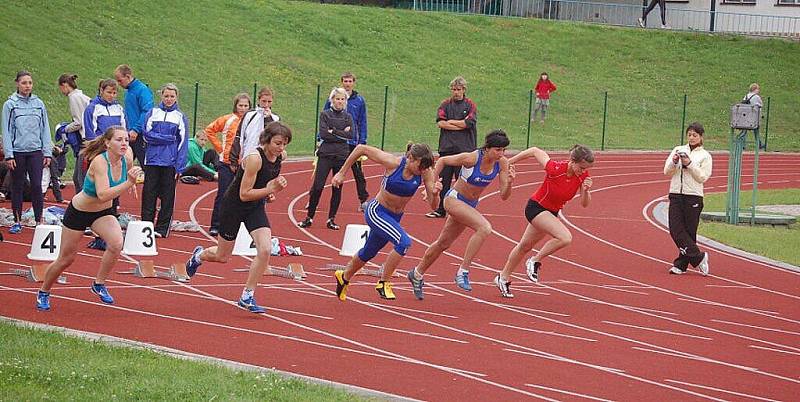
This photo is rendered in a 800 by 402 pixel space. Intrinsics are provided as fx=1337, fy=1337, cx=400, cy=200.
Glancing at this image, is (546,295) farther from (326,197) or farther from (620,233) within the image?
(326,197)

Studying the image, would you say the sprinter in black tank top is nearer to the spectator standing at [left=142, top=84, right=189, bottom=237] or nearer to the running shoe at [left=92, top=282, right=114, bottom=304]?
the running shoe at [left=92, top=282, right=114, bottom=304]

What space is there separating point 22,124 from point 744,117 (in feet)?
33.3

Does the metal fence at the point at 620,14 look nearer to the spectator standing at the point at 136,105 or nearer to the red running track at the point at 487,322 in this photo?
the red running track at the point at 487,322

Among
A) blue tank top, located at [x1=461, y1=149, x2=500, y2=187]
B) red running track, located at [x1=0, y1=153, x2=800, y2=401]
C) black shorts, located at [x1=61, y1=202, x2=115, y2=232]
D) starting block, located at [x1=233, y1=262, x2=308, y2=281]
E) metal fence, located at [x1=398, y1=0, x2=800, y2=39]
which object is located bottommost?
red running track, located at [x1=0, y1=153, x2=800, y2=401]

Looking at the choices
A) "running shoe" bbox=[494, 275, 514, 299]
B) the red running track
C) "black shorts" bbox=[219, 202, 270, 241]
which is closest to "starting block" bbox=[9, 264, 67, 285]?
the red running track

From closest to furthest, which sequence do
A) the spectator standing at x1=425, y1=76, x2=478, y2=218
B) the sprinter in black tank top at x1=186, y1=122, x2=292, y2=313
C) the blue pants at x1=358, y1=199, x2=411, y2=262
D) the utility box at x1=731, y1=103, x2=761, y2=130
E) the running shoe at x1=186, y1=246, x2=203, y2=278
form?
the sprinter in black tank top at x1=186, y1=122, x2=292, y2=313 → the running shoe at x1=186, y1=246, x2=203, y2=278 → the blue pants at x1=358, y1=199, x2=411, y2=262 → the spectator standing at x1=425, y1=76, x2=478, y2=218 → the utility box at x1=731, y1=103, x2=761, y2=130

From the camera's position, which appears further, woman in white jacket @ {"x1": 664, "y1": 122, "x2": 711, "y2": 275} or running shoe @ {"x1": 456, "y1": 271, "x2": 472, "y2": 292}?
woman in white jacket @ {"x1": 664, "y1": 122, "x2": 711, "y2": 275}

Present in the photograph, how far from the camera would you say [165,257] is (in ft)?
48.9

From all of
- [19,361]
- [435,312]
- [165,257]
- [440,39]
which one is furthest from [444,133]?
[440,39]

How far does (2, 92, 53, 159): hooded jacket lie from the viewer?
→ 623 inches

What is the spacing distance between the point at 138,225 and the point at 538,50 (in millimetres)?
36666

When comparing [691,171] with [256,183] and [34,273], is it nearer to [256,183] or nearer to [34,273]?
[256,183]

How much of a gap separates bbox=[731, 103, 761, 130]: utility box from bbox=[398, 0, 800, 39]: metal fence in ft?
116

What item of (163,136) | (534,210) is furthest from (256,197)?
(163,136)
